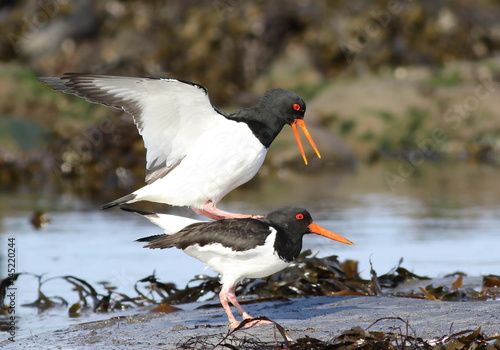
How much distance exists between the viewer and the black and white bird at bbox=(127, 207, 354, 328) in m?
4.95

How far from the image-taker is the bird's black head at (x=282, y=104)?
5.78 meters

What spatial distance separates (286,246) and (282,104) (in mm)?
1145

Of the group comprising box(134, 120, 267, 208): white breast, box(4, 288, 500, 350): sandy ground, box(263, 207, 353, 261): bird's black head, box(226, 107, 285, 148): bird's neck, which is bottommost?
box(4, 288, 500, 350): sandy ground

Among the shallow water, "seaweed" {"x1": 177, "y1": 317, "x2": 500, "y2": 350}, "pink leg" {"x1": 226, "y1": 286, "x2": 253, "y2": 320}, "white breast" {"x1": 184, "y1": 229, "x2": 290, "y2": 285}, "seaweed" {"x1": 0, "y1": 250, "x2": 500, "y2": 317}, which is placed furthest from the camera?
the shallow water

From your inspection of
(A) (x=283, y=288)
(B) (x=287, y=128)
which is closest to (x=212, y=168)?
(A) (x=283, y=288)

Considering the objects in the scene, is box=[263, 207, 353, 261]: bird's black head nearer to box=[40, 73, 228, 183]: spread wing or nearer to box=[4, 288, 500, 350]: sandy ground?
box=[4, 288, 500, 350]: sandy ground

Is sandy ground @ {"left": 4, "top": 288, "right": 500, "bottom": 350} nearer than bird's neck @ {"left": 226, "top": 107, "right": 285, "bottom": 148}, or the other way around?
sandy ground @ {"left": 4, "top": 288, "right": 500, "bottom": 350}

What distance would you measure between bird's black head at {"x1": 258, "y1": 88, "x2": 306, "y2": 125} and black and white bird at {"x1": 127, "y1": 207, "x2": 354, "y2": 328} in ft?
2.76

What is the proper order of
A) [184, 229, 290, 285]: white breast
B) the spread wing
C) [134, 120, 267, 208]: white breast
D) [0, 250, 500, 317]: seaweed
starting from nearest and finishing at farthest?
[184, 229, 290, 285]: white breast, the spread wing, [134, 120, 267, 208]: white breast, [0, 250, 500, 317]: seaweed

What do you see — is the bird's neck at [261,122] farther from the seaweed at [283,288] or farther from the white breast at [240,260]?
the seaweed at [283,288]

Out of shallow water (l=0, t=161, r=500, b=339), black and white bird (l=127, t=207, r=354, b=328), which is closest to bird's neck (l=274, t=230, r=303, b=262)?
black and white bird (l=127, t=207, r=354, b=328)

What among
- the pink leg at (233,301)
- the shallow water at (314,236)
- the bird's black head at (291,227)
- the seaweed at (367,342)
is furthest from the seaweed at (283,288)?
the seaweed at (367,342)

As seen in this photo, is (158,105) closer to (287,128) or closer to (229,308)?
(229,308)

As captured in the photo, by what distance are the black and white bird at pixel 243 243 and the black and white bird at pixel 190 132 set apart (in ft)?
1.79
